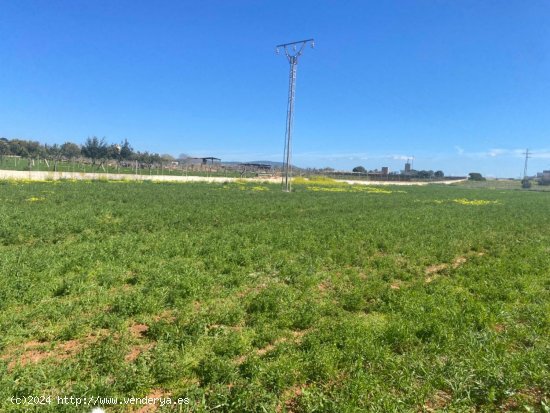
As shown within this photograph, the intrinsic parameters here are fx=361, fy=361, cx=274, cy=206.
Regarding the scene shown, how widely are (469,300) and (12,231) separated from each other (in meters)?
14.5

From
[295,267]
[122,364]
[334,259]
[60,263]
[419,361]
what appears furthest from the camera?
[334,259]

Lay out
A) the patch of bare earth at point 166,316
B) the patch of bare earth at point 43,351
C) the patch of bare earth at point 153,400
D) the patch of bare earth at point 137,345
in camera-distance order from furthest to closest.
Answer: the patch of bare earth at point 166,316, the patch of bare earth at point 137,345, the patch of bare earth at point 43,351, the patch of bare earth at point 153,400

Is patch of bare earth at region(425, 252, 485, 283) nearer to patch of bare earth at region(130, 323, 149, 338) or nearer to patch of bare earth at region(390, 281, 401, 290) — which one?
patch of bare earth at region(390, 281, 401, 290)

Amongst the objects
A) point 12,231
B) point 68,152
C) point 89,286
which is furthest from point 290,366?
point 68,152

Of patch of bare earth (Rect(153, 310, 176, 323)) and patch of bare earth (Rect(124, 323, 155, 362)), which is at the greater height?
patch of bare earth (Rect(153, 310, 176, 323))

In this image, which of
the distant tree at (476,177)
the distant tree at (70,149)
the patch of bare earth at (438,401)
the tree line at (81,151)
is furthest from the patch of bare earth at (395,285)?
the distant tree at (476,177)

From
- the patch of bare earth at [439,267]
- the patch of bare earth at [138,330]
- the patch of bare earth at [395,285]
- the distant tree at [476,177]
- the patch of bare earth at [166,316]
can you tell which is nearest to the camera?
the patch of bare earth at [138,330]

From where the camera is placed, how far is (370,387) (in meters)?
4.71

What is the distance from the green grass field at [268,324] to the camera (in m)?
4.67

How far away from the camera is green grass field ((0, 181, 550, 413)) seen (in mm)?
4672

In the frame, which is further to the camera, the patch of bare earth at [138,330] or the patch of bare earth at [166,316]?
the patch of bare earth at [166,316]

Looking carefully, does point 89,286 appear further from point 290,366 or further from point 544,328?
point 544,328

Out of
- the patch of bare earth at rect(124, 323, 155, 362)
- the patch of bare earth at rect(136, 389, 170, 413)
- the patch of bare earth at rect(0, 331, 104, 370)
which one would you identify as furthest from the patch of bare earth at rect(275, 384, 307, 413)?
the patch of bare earth at rect(0, 331, 104, 370)

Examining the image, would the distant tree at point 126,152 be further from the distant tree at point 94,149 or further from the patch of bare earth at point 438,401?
the patch of bare earth at point 438,401
